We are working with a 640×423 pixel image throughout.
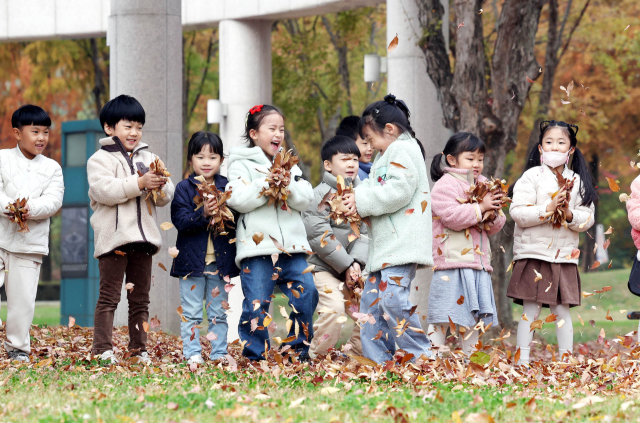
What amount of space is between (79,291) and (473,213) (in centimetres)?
805

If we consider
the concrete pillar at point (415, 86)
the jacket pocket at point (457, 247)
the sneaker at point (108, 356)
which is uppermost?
the concrete pillar at point (415, 86)

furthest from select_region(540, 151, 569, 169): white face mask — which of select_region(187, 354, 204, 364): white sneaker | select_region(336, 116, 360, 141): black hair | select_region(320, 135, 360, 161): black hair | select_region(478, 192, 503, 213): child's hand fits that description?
select_region(187, 354, 204, 364): white sneaker

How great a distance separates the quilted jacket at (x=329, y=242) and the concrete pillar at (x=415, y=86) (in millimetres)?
4570

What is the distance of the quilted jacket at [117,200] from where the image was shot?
630 cm

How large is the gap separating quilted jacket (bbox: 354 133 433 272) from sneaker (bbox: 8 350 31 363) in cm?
296

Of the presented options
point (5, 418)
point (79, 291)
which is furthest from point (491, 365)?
point (79, 291)

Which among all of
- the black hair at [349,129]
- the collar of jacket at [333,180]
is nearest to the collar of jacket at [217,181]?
the collar of jacket at [333,180]

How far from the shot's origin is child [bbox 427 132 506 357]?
21.2ft

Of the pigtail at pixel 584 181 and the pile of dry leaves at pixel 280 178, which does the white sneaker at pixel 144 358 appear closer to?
the pile of dry leaves at pixel 280 178

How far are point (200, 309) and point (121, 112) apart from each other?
1.64 meters

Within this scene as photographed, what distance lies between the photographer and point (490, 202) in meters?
6.52

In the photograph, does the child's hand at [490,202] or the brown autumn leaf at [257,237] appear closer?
the brown autumn leaf at [257,237]

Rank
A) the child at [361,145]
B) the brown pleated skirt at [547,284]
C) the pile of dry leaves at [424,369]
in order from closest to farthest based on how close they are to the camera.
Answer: the pile of dry leaves at [424,369], the brown pleated skirt at [547,284], the child at [361,145]

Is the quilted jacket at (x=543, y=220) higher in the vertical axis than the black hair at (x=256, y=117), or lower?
lower
